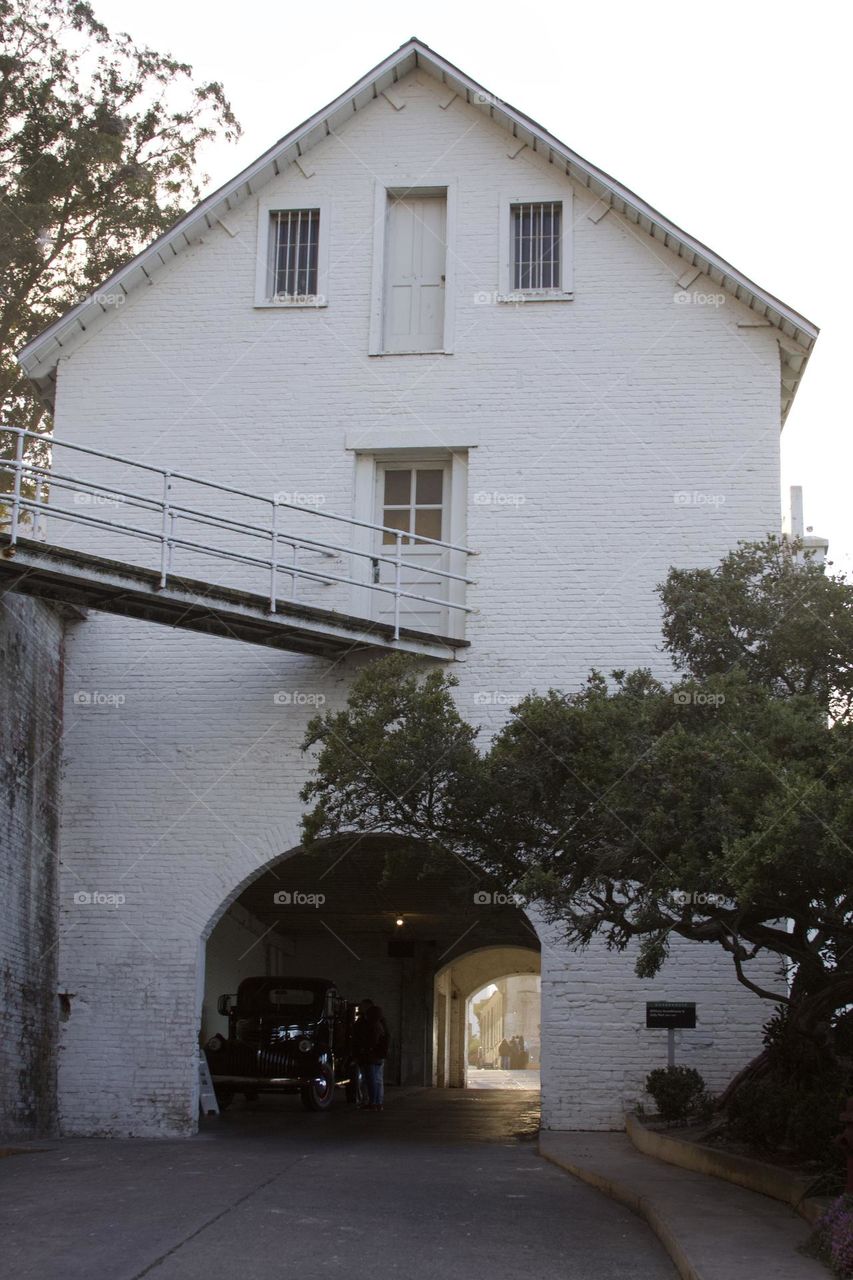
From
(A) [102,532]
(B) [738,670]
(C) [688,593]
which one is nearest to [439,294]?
(A) [102,532]

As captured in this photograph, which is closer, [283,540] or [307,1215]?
[307,1215]

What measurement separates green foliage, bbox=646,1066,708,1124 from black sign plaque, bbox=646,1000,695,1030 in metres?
0.65

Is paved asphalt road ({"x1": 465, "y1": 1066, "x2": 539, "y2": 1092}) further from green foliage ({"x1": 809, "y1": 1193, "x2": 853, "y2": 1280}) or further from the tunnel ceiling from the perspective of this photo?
green foliage ({"x1": 809, "y1": 1193, "x2": 853, "y2": 1280})

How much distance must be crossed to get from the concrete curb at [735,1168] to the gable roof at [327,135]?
939cm

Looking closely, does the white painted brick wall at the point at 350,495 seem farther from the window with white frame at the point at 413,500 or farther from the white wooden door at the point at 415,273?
the window with white frame at the point at 413,500

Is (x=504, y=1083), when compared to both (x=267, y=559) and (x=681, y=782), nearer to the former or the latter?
(x=267, y=559)

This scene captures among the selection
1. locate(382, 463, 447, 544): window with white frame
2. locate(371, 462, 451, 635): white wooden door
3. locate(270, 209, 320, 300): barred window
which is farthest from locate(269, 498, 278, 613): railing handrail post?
locate(270, 209, 320, 300): barred window

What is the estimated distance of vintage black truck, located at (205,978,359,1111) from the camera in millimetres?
20562

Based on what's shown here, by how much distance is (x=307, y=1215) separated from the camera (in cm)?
1002

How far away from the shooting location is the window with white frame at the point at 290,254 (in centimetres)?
1877

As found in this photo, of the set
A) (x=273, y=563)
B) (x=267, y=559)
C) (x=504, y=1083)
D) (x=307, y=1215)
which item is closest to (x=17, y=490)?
(x=273, y=563)

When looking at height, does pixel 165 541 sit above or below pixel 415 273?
below

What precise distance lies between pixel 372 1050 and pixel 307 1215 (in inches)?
446

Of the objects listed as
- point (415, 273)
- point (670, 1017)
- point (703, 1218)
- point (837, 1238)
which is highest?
point (415, 273)
